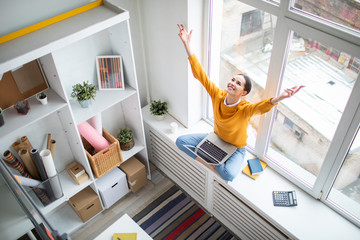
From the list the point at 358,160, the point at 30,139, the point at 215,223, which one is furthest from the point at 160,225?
the point at 358,160

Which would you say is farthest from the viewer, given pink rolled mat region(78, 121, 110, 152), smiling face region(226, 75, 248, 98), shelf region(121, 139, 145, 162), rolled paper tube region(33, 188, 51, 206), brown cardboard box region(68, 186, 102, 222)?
shelf region(121, 139, 145, 162)

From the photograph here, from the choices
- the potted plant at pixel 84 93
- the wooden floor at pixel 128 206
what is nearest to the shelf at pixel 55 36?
the potted plant at pixel 84 93

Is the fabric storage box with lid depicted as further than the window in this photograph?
Yes

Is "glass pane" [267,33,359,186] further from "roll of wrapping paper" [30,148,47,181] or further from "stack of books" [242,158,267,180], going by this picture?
"roll of wrapping paper" [30,148,47,181]

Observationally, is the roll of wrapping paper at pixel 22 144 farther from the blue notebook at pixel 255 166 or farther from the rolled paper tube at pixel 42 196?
the blue notebook at pixel 255 166

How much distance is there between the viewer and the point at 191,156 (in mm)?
2627

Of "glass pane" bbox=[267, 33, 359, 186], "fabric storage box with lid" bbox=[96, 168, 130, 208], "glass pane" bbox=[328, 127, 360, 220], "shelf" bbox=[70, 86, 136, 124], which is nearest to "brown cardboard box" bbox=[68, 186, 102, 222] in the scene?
"fabric storage box with lid" bbox=[96, 168, 130, 208]

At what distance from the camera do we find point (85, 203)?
2.78 meters

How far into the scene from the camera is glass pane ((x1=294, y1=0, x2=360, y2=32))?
165 centimetres

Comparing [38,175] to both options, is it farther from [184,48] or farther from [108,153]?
[184,48]

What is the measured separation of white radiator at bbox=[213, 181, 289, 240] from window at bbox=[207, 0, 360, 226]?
358mm

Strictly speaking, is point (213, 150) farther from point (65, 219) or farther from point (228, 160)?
point (65, 219)

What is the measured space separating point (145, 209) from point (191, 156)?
77cm

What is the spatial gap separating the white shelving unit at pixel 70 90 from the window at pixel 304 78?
0.68m
